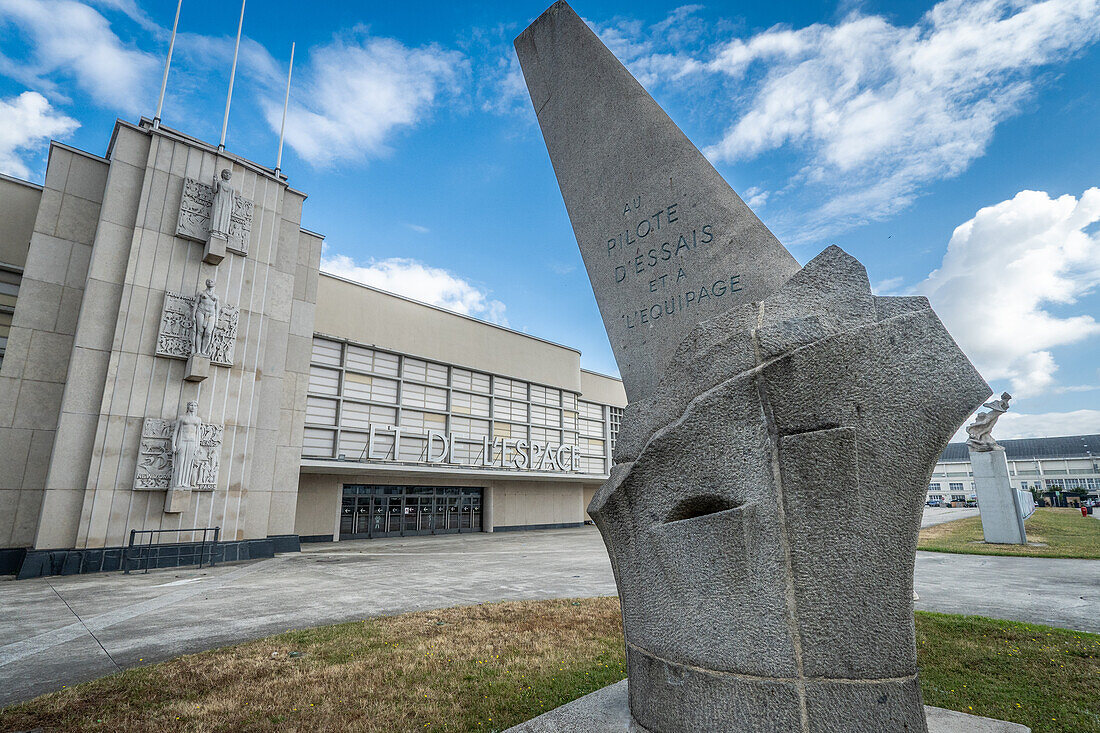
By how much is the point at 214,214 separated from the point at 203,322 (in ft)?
11.0

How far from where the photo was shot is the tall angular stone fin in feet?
11.2

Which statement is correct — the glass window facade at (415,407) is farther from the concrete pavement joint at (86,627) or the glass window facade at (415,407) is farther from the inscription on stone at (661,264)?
the inscription on stone at (661,264)

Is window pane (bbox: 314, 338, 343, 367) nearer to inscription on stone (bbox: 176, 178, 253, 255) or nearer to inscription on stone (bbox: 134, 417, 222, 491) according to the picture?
inscription on stone (bbox: 176, 178, 253, 255)

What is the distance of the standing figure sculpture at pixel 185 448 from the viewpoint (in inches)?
549

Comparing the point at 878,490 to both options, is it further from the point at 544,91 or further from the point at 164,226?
the point at 164,226

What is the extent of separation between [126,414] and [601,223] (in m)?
15.2

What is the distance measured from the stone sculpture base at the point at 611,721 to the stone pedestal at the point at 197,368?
49.4ft

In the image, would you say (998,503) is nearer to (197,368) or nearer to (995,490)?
(995,490)

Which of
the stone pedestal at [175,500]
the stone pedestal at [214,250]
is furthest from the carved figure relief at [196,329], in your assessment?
the stone pedestal at [175,500]

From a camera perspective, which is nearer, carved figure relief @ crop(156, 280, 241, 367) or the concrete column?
carved figure relief @ crop(156, 280, 241, 367)

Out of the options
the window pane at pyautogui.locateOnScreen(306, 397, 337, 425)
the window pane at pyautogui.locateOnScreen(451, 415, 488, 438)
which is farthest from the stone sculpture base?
the window pane at pyautogui.locateOnScreen(451, 415, 488, 438)

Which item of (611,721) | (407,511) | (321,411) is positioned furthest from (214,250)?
(611,721)

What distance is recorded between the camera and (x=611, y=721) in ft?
10.2

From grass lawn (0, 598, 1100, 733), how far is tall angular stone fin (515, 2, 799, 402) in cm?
283
